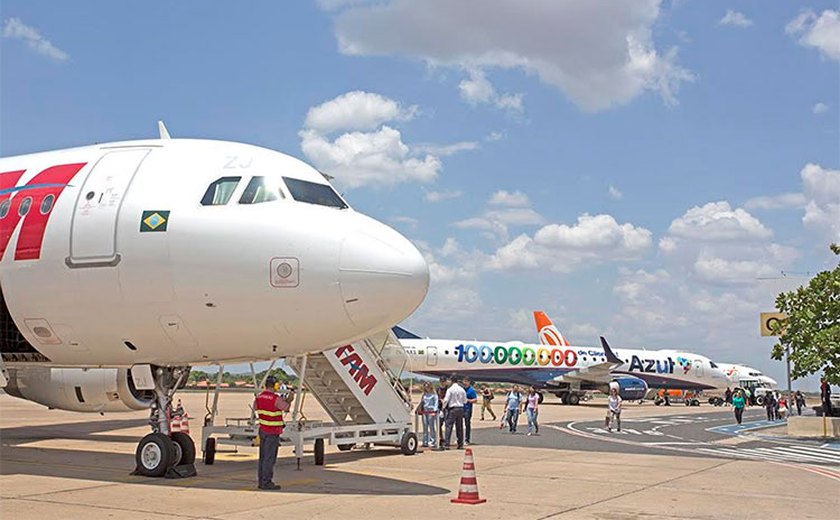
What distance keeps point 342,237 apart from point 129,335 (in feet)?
11.6

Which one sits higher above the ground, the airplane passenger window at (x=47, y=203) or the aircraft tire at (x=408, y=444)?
the airplane passenger window at (x=47, y=203)

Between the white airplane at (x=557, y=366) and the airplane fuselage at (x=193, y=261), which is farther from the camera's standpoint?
the white airplane at (x=557, y=366)

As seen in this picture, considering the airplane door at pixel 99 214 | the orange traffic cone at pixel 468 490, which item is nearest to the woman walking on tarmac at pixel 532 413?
the orange traffic cone at pixel 468 490

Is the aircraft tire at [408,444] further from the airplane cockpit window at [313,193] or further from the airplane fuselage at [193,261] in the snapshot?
the airplane cockpit window at [313,193]

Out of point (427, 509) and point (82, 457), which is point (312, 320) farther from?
point (82, 457)

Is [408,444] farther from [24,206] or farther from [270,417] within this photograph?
[24,206]

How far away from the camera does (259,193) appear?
1248cm

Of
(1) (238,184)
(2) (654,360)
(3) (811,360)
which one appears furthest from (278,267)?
(2) (654,360)

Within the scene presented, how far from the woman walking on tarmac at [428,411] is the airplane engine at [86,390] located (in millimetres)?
6298

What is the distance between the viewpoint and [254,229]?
12.1m

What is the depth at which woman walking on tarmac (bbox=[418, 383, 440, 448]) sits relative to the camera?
21141 millimetres

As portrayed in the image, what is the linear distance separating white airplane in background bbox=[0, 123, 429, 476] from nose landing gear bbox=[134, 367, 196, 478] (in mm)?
27

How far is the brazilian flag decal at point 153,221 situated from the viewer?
12.4m

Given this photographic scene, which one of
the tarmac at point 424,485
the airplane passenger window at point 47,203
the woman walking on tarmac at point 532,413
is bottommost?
the tarmac at point 424,485
